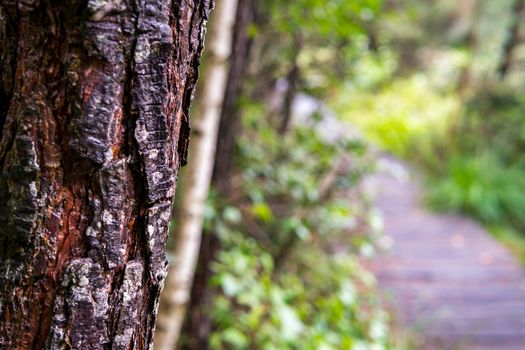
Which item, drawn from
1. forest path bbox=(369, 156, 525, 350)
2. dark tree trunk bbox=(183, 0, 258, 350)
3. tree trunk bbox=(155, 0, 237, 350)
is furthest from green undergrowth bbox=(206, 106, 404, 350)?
forest path bbox=(369, 156, 525, 350)

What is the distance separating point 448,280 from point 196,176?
158 inches

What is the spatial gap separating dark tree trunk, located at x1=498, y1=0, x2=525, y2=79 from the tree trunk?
303 inches

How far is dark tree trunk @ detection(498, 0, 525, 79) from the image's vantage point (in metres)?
8.29

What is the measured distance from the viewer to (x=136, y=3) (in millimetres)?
583

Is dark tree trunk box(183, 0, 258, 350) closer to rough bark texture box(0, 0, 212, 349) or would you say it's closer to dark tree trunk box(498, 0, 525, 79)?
rough bark texture box(0, 0, 212, 349)

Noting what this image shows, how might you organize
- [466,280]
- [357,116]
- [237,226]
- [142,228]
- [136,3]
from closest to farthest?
[136,3], [142,228], [237,226], [466,280], [357,116]

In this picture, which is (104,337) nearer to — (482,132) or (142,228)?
(142,228)

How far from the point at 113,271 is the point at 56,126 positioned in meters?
0.21

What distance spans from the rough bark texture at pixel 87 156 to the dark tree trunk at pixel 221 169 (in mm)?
1833

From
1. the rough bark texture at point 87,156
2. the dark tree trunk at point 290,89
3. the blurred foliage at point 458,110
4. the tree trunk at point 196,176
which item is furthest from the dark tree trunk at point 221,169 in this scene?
the blurred foliage at point 458,110

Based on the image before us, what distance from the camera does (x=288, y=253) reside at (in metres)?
3.62

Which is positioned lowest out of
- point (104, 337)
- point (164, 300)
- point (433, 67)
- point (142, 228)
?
point (164, 300)

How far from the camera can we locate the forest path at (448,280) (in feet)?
14.2

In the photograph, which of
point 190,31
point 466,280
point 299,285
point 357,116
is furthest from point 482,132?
point 190,31
